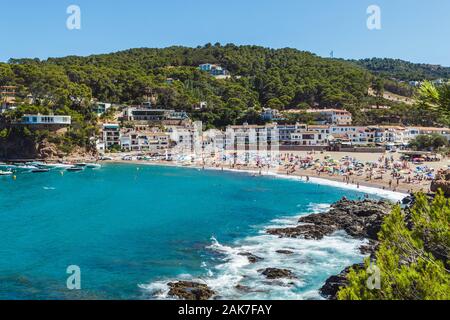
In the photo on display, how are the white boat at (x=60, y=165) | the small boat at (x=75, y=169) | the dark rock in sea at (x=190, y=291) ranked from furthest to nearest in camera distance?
the white boat at (x=60, y=165), the small boat at (x=75, y=169), the dark rock in sea at (x=190, y=291)

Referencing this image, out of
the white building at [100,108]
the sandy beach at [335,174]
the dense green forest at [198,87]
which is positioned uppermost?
the dense green forest at [198,87]

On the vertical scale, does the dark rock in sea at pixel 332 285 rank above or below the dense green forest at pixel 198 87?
below

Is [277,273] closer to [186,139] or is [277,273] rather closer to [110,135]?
[110,135]

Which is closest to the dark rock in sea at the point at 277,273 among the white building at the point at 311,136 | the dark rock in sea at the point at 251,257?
the dark rock in sea at the point at 251,257

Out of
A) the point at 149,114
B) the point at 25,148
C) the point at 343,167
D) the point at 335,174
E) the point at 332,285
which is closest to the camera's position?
the point at 332,285

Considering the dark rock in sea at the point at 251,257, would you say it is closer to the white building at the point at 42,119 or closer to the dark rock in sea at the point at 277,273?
the dark rock in sea at the point at 277,273

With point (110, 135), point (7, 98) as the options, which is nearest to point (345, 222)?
point (110, 135)
